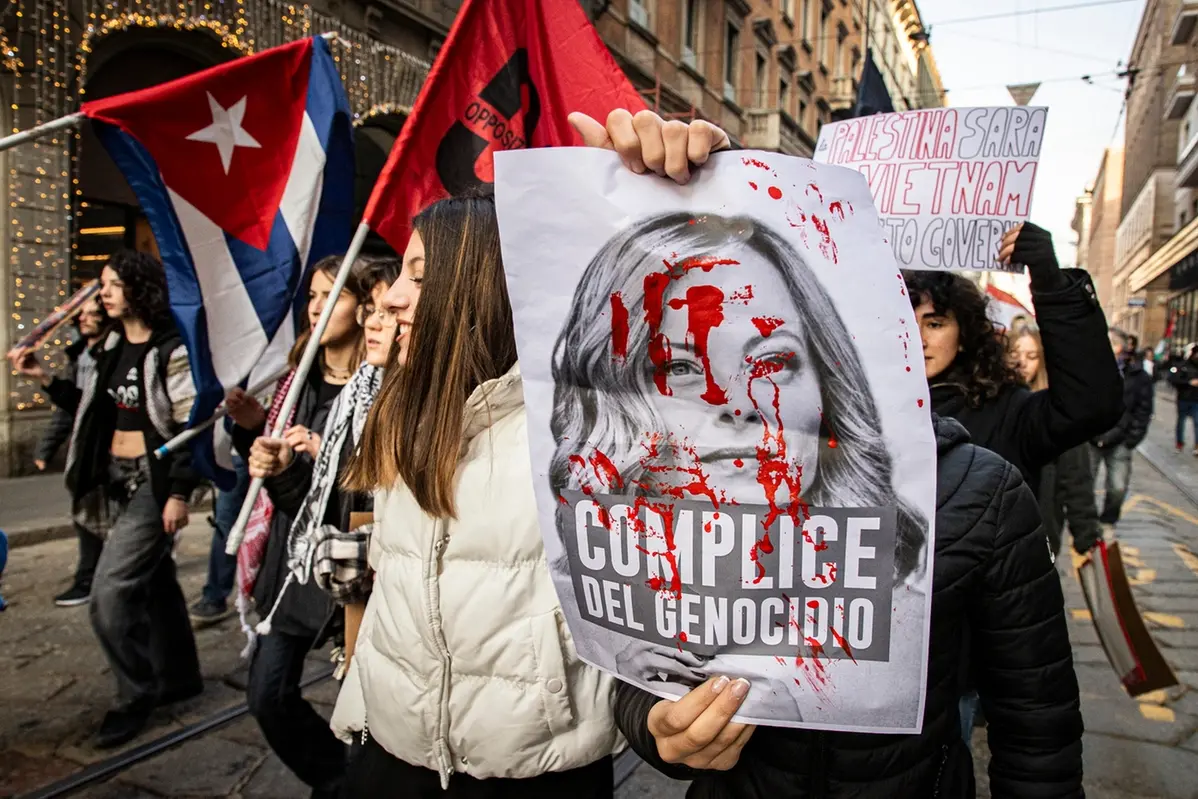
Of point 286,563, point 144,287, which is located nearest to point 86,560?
point 144,287

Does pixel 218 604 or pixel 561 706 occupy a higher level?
pixel 561 706

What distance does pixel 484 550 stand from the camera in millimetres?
1462

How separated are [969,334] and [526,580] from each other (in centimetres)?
150

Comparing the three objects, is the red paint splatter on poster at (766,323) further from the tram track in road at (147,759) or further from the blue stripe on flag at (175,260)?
the blue stripe on flag at (175,260)

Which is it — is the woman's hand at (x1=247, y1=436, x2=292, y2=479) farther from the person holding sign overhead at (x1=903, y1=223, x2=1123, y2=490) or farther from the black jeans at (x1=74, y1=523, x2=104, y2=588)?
the black jeans at (x1=74, y1=523, x2=104, y2=588)

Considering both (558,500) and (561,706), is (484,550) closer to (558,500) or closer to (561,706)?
(561,706)

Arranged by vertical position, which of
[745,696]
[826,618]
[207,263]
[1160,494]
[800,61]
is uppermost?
[800,61]

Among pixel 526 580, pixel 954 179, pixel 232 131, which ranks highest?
pixel 232 131

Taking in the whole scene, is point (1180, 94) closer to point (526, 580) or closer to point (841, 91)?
point (841, 91)

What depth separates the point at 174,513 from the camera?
3320 millimetres

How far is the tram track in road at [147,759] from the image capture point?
2783mm

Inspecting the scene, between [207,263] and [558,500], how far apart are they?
2393 mm

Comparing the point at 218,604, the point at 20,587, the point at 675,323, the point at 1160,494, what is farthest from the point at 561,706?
the point at 1160,494

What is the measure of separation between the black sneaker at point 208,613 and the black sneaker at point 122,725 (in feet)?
4.43
